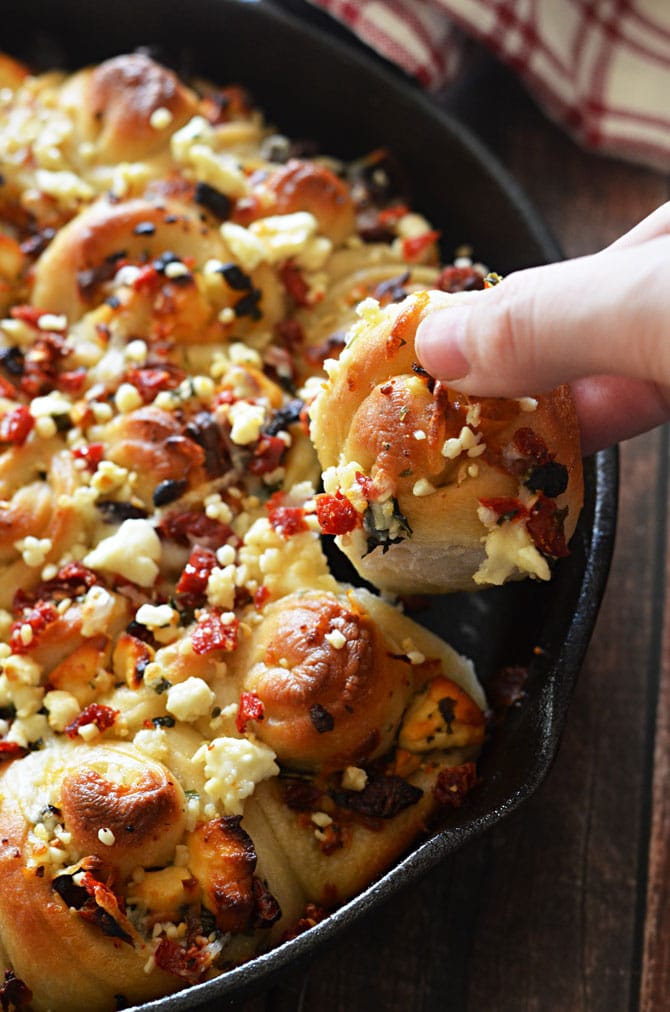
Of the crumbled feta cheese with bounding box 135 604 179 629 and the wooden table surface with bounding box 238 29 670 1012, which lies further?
the wooden table surface with bounding box 238 29 670 1012

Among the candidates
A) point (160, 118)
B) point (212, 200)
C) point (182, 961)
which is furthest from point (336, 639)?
point (160, 118)

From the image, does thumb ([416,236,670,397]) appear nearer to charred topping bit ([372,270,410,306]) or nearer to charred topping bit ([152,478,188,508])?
charred topping bit ([152,478,188,508])

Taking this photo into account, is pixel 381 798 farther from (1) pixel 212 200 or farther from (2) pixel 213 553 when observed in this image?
(1) pixel 212 200

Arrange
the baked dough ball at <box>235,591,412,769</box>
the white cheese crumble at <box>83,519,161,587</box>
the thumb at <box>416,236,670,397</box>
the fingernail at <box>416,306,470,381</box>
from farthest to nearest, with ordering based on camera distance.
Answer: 1. the white cheese crumble at <box>83,519,161,587</box>
2. the baked dough ball at <box>235,591,412,769</box>
3. the fingernail at <box>416,306,470,381</box>
4. the thumb at <box>416,236,670,397</box>

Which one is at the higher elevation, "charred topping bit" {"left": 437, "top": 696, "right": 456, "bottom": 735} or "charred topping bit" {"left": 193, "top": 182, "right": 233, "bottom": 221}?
"charred topping bit" {"left": 193, "top": 182, "right": 233, "bottom": 221}

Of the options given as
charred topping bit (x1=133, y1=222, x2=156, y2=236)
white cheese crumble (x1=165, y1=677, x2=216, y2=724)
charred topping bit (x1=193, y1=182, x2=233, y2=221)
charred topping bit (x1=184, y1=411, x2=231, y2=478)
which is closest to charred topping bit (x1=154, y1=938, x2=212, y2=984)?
white cheese crumble (x1=165, y1=677, x2=216, y2=724)

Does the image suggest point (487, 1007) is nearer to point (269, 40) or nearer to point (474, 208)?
point (474, 208)

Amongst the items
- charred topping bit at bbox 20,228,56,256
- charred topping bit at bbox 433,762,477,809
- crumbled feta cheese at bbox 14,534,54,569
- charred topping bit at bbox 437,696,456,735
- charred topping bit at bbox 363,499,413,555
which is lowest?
charred topping bit at bbox 433,762,477,809

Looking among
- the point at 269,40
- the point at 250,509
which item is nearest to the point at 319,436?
the point at 250,509
